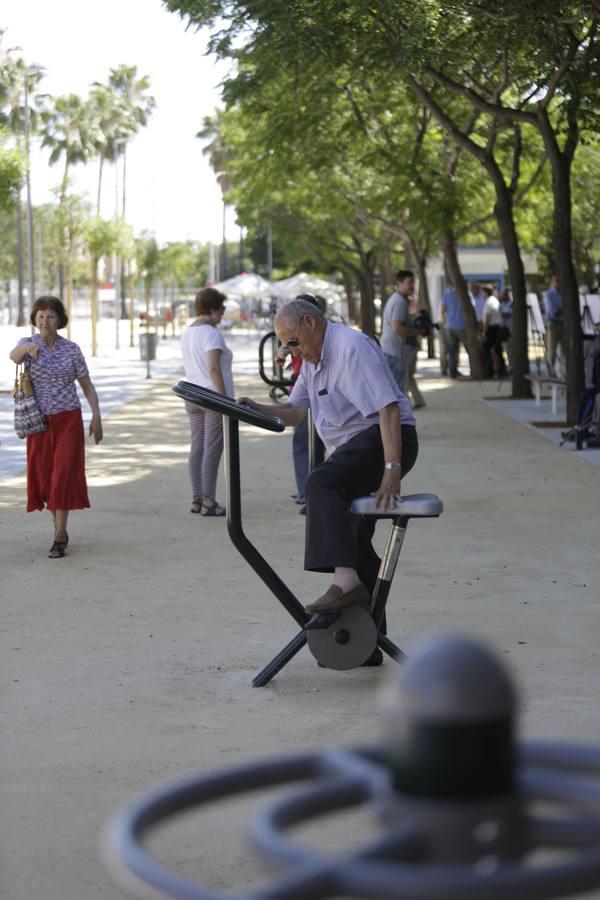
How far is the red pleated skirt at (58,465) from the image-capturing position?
9.82 m

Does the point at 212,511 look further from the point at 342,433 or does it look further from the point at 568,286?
the point at 568,286

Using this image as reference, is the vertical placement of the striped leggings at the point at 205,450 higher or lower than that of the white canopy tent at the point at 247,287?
lower

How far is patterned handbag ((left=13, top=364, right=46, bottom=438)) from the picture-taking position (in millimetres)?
9758

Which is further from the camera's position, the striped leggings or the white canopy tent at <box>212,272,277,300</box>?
the white canopy tent at <box>212,272,277,300</box>

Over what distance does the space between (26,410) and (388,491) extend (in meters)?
4.24

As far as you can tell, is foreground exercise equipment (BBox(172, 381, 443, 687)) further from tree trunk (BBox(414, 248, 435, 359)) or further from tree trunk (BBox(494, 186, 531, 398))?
tree trunk (BBox(414, 248, 435, 359))

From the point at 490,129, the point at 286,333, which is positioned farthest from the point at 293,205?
the point at 286,333

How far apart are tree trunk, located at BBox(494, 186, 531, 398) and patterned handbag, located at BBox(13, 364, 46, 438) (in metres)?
16.0

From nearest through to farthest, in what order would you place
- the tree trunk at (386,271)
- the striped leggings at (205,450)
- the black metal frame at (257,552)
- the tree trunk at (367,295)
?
the black metal frame at (257,552), the striped leggings at (205,450), the tree trunk at (367,295), the tree trunk at (386,271)

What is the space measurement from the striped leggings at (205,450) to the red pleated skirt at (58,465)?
191cm

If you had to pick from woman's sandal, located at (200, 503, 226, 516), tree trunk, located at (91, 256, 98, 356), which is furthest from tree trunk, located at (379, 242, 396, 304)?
woman's sandal, located at (200, 503, 226, 516)

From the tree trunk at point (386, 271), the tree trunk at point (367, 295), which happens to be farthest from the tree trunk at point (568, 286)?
the tree trunk at point (386, 271)

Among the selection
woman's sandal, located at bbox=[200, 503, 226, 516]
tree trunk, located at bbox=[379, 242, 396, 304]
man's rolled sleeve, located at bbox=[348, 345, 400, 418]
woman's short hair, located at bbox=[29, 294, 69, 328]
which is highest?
tree trunk, located at bbox=[379, 242, 396, 304]

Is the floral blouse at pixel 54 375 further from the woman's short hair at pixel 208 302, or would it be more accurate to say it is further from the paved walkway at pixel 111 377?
the paved walkway at pixel 111 377
